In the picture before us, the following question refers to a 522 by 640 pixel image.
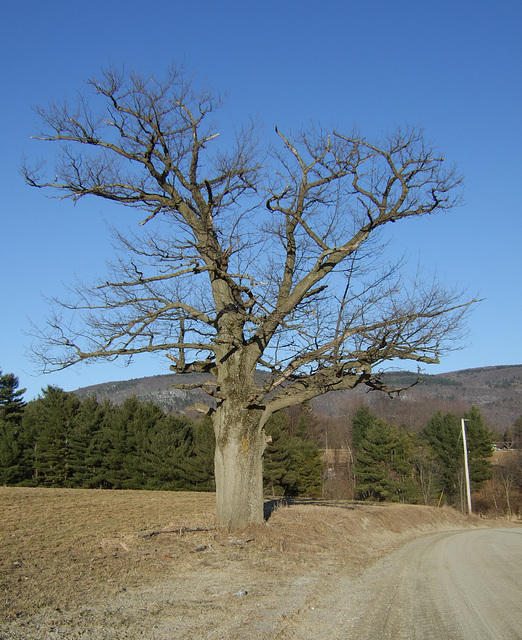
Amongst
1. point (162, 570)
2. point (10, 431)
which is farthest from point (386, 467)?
point (162, 570)

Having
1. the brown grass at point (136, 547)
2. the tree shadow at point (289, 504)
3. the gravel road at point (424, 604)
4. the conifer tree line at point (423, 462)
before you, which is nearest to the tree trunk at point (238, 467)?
the brown grass at point (136, 547)

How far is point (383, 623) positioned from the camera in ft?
18.3

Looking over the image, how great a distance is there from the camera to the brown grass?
6.25m

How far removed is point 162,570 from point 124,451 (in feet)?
114

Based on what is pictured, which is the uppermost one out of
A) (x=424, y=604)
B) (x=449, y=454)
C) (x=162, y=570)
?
(x=162, y=570)

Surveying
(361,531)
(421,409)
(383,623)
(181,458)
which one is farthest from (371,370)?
(421,409)

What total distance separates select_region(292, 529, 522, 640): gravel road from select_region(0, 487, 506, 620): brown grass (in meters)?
0.99

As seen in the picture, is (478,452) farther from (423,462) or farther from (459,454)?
(423,462)

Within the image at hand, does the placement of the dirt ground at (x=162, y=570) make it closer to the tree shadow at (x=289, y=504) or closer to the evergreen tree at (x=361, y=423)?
the tree shadow at (x=289, y=504)

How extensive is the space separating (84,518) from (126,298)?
4.69 m

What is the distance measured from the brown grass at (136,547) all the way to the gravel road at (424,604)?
3.25 ft

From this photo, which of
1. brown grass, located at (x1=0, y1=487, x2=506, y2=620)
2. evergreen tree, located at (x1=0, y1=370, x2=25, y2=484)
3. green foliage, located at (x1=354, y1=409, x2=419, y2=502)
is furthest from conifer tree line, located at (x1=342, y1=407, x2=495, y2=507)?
brown grass, located at (x1=0, y1=487, x2=506, y2=620)

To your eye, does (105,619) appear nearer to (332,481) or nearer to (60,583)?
(60,583)

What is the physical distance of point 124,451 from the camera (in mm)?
40500
